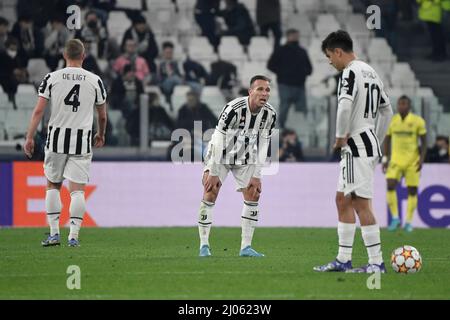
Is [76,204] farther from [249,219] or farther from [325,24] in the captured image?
[325,24]

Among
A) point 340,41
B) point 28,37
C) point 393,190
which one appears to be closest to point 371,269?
point 340,41

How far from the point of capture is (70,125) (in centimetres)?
1284

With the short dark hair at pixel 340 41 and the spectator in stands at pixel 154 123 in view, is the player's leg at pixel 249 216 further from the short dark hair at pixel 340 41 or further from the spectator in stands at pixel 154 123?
the spectator in stands at pixel 154 123

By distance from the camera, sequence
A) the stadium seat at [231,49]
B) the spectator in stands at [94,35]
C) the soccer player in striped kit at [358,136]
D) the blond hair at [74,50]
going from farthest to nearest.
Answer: the stadium seat at [231,49], the spectator in stands at [94,35], the blond hair at [74,50], the soccer player in striped kit at [358,136]

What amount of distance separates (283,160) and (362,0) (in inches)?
227

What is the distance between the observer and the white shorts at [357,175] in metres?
9.96

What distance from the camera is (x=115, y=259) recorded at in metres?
11.9

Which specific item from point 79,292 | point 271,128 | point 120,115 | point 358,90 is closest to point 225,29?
point 120,115

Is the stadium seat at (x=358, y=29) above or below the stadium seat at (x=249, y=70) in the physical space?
above

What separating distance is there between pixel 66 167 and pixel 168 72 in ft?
31.5

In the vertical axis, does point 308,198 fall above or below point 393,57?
below

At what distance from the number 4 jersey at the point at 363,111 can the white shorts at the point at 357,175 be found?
2.5 inches

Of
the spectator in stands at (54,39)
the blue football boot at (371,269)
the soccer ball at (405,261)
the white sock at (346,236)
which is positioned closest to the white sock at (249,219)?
the white sock at (346,236)
